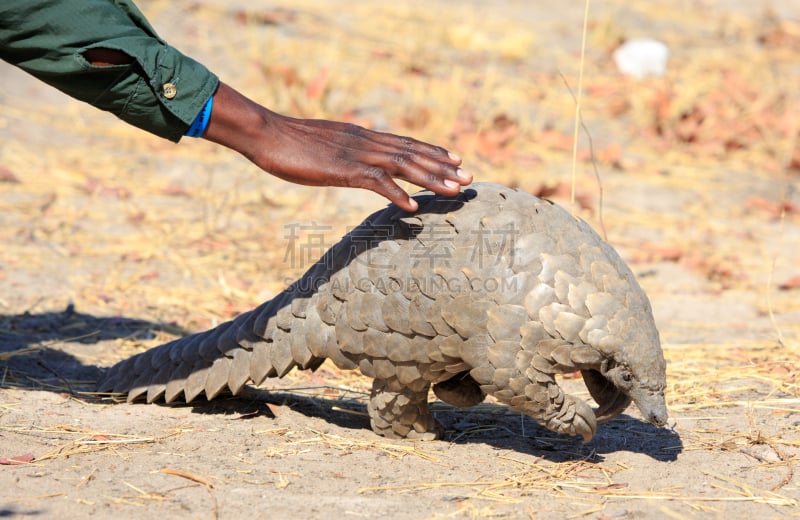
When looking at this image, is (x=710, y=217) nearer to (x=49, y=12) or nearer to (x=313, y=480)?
(x=313, y=480)

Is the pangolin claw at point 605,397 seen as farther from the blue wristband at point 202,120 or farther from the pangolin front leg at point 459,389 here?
the blue wristband at point 202,120

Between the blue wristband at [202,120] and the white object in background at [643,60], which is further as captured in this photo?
the white object in background at [643,60]

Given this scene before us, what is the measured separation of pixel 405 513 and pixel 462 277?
763 millimetres

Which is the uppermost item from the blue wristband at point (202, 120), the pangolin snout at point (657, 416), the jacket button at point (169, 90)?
the jacket button at point (169, 90)

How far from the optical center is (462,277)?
9.96 ft

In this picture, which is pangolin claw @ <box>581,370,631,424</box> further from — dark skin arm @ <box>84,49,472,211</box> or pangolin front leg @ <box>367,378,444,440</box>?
dark skin arm @ <box>84,49,472,211</box>

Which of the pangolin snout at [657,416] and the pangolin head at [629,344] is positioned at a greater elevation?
the pangolin head at [629,344]

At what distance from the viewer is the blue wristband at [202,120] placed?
3.15 meters

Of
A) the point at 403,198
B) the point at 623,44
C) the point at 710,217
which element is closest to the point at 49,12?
the point at 403,198

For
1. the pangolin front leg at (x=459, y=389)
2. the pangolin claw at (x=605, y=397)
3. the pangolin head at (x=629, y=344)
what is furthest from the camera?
the pangolin front leg at (x=459, y=389)

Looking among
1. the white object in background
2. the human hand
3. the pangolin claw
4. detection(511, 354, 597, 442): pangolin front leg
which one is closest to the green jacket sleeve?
the human hand

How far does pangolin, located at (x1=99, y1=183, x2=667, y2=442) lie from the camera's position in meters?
2.98

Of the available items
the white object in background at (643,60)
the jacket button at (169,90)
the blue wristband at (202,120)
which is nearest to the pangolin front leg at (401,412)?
the blue wristband at (202,120)

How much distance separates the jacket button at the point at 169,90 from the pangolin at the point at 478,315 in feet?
2.61
